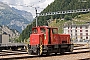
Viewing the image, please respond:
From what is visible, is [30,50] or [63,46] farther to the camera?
[63,46]

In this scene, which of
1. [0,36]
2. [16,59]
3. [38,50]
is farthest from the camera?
[0,36]

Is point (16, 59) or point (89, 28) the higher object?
point (89, 28)

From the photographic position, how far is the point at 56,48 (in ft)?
82.7

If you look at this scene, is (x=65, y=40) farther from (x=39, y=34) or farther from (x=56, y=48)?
(x=39, y=34)

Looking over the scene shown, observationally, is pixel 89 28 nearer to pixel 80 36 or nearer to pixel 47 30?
pixel 80 36

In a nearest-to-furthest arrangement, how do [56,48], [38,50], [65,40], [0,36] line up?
[38,50] → [56,48] → [65,40] → [0,36]

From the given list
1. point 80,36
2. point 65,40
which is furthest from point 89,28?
point 65,40

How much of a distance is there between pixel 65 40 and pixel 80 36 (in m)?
153

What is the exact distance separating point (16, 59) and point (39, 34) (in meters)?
5.67

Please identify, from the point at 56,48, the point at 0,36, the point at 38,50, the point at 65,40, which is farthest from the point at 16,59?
the point at 0,36

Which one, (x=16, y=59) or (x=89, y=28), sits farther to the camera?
(x=89, y=28)

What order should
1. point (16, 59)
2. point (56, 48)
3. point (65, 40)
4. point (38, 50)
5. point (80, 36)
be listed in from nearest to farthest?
point (16, 59) → point (38, 50) → point (56, 48) → point (65, 40) → point (80, 36)

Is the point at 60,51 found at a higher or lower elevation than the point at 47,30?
lower

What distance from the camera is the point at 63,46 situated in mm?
26422
